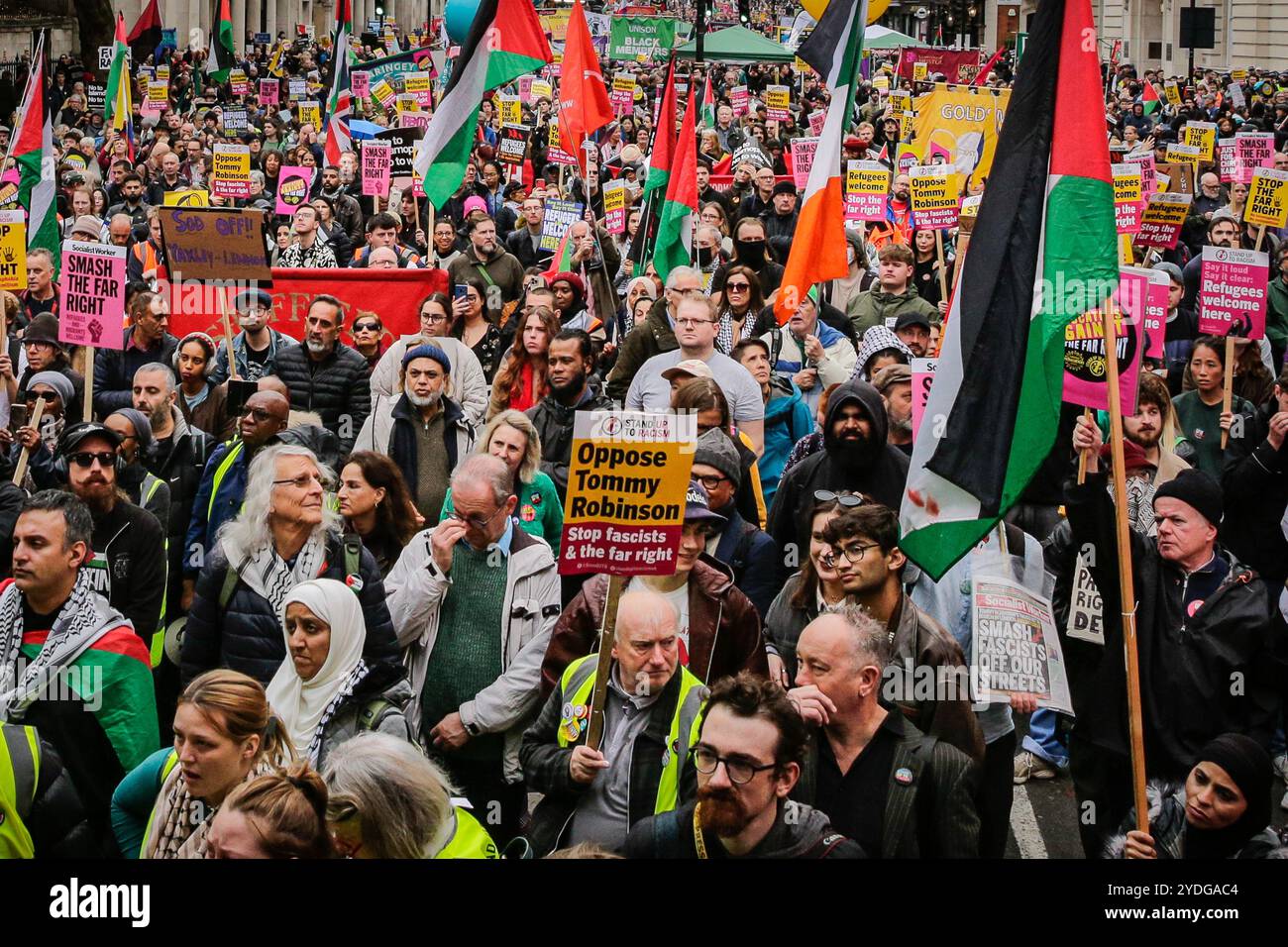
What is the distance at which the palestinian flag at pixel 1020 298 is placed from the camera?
5.30 meters

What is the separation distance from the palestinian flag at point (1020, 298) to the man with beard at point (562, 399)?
2.76 metres

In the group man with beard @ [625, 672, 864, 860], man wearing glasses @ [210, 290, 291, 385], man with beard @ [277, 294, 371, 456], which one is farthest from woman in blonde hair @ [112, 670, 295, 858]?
man wearing glasses @ [210, 290, 291, 385]

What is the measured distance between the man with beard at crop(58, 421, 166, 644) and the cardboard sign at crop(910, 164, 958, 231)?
23.7 ft

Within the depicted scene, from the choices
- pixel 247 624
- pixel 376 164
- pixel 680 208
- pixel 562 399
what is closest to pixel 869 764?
pixel 247 624

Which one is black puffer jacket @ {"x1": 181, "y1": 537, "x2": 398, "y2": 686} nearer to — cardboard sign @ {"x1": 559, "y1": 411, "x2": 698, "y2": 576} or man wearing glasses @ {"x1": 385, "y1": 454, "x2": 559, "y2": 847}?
man wearing glasses @ {"x1": 385, "y1": 454, "x2": 559, "y2": 847}

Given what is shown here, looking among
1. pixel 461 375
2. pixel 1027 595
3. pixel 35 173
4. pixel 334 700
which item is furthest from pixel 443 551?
pixel 35 173

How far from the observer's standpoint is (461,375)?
913cm

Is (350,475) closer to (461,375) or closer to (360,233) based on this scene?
(461,375)

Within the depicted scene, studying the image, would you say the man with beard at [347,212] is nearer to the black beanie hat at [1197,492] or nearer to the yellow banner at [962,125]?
the yellow banner at [962,125]

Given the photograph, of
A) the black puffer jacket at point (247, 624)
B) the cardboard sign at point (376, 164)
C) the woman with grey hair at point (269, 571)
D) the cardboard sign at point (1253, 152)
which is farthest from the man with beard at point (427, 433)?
the cardboard sign at point (1253, 152)

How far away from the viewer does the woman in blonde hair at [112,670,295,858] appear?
4.38 m

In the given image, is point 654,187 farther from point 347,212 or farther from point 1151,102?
point 1151,102
